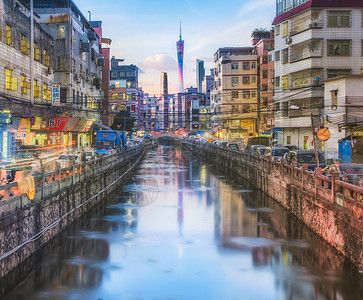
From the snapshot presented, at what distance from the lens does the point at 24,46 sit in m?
39.6

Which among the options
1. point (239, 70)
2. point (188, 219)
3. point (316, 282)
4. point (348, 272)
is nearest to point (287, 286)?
point (316, 282)

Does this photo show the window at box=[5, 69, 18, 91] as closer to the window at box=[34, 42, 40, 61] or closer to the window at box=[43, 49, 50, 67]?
the window at box=[34, 42, 40, 61]

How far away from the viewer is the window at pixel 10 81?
3634cm

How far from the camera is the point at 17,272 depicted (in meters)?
15.1

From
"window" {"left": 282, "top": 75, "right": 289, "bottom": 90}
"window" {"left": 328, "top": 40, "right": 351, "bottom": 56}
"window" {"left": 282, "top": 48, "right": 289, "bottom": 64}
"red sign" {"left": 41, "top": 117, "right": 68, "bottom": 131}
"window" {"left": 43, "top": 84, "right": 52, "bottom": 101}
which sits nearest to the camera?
"window" {"left": 43, "top": 84, "right": 52, "bottom": 101}

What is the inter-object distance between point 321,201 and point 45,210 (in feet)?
41.6

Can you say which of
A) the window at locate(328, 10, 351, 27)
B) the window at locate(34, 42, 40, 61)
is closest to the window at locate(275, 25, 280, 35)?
the window at locate(328, 10, 351, 27)

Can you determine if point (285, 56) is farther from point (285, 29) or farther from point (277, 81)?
point (277, 81)

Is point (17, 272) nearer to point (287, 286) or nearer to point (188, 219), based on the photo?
point (287, 286)

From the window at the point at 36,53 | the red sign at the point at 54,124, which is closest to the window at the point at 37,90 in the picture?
the window at the point at 36,53

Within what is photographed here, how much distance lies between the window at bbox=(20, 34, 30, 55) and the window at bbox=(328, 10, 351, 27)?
116 feet

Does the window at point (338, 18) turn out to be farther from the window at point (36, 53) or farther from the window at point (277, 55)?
the window at point (36, 53)

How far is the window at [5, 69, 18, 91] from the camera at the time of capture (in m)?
36.3

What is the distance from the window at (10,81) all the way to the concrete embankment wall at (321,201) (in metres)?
23.3
